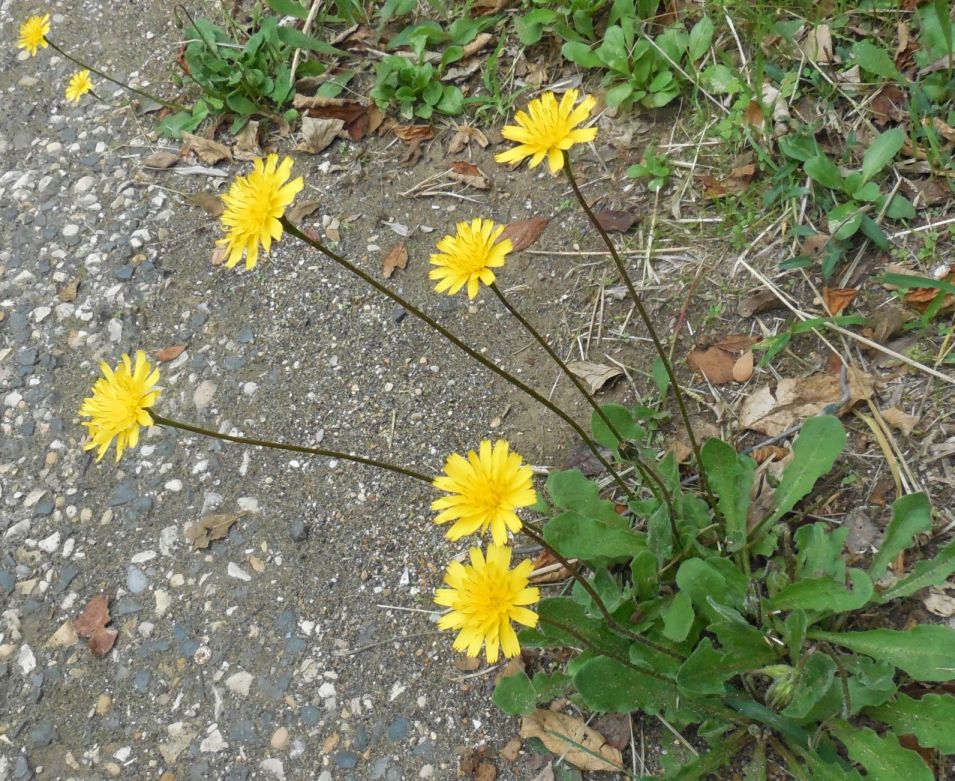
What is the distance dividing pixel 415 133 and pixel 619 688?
2.33 m

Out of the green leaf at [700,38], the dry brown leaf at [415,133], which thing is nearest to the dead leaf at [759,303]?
the green leaf at [700,38]

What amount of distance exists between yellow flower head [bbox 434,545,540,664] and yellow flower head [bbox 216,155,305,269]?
0.78 metres

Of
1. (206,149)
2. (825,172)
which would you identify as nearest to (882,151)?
(825,172)

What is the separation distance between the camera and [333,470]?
2846mm

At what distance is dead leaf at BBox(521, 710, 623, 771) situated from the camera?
2170mm

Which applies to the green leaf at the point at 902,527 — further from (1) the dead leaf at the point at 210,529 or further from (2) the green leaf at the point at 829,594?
(1) the dead leaf at the point at 210,529

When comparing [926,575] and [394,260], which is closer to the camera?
[926,575]

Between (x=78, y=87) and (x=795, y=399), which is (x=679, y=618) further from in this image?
(x=78, y=87)

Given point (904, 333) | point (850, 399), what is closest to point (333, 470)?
point (850, 399)

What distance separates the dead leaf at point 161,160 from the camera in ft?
12.3

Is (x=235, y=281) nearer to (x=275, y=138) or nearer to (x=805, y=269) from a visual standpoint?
(x=275, y=138)

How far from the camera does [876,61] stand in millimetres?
2805

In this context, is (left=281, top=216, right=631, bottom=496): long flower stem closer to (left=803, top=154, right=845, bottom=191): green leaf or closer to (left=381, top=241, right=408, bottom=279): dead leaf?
(left=381, top=241, right=408, bottom=279): dead leaf

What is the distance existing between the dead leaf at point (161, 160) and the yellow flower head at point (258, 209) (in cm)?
207
